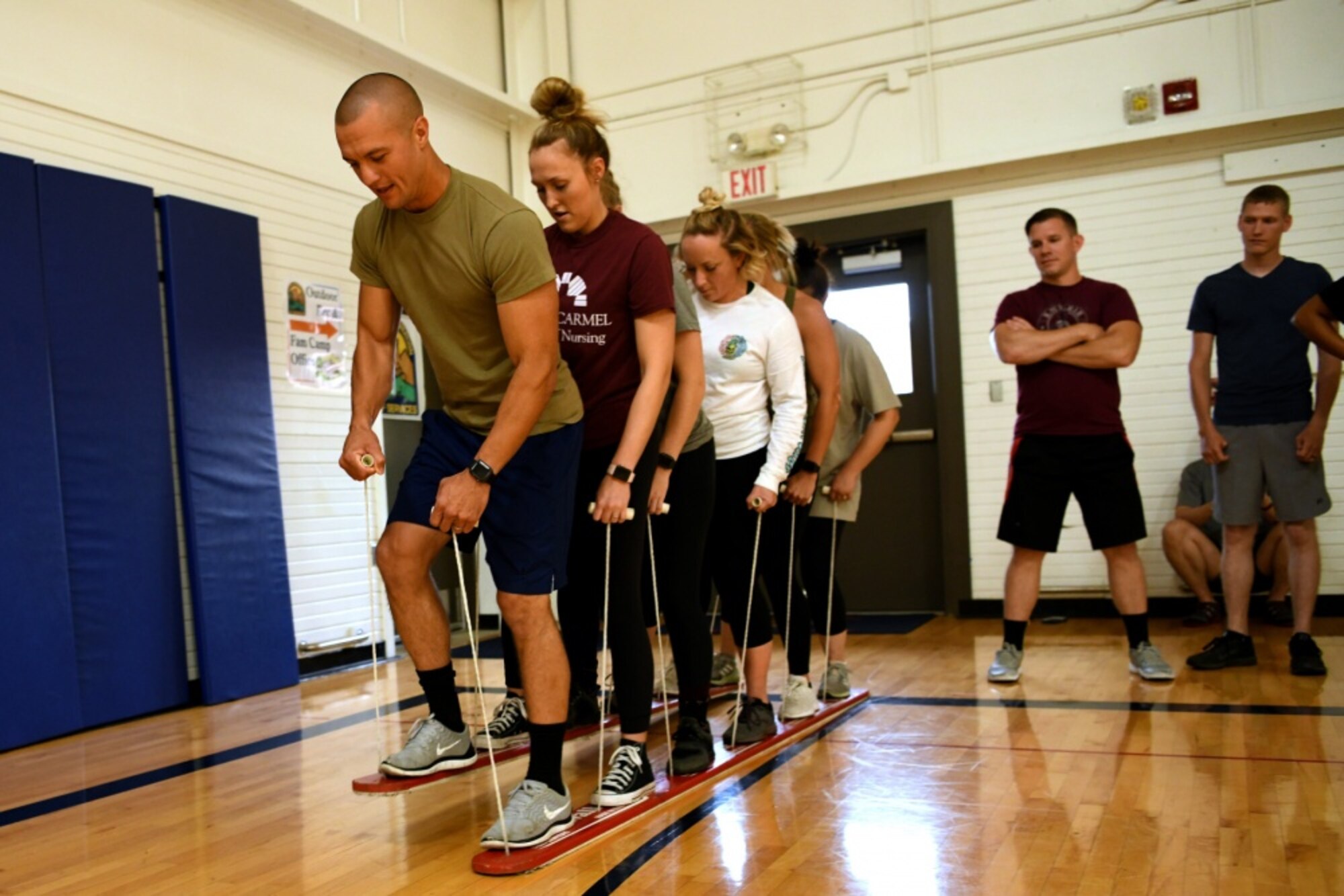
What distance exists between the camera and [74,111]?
4379 mm

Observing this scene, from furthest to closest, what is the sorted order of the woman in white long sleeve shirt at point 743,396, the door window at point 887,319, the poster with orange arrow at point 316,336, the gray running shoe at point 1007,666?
the door window at point 887,319 → the poster with orange arrow at point 316,336 → the gray running shoe at point 1007,666 → the woman in white long sleeve shirt at point 743,396

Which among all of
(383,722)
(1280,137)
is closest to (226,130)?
Answer: (383,722)

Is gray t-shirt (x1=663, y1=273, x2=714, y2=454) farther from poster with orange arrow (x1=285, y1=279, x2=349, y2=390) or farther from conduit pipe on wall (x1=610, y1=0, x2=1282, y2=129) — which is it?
conduit pipe on wall (x1=610, y1=0, x2=1282, y2=129)

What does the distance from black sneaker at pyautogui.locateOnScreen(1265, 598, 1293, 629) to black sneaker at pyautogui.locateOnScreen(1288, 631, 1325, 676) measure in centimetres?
116

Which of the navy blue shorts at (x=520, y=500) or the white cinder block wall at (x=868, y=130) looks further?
the white cinder block wall at (x=868, y=130)

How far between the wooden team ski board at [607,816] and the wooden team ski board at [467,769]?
202 mm

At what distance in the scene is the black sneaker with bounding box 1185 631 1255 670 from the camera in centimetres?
399

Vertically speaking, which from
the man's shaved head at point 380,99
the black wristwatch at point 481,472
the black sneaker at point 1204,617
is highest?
the man's shaved head at point 380,99

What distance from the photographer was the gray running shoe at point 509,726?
2.95 meters

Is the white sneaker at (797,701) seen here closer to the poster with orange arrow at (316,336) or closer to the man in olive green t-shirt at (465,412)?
the man in olive green t-shirt at (465,412)

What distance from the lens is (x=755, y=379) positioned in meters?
3.19

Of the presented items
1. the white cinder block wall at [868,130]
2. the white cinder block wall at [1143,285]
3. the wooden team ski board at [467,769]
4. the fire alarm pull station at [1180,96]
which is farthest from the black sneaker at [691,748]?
the fire alarm pull station at [1180,96]

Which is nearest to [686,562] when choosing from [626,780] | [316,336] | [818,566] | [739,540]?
[739,540]

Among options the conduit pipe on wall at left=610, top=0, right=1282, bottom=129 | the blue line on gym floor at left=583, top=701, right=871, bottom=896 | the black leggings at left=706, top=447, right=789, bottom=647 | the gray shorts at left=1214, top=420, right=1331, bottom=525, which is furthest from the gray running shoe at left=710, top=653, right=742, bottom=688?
the conduit pipe on wall at left=610, top=0, right=1282, bottom=129
